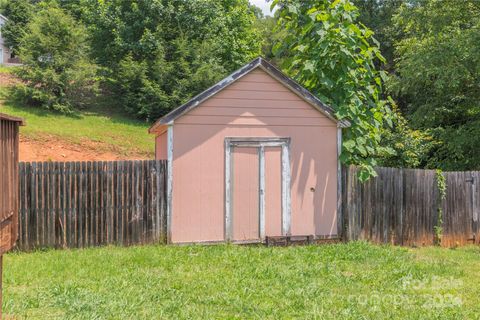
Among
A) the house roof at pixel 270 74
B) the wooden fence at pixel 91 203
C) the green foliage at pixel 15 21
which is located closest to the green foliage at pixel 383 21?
the house roof at pixel 270 74

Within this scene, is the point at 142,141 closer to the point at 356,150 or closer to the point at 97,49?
the point at 97,49

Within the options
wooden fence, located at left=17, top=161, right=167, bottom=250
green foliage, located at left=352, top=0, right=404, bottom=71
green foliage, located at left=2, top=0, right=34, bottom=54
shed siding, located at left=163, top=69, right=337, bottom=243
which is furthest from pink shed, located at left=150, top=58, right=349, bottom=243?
green foliage, located at left=2, top=0, right=34, bottom=54

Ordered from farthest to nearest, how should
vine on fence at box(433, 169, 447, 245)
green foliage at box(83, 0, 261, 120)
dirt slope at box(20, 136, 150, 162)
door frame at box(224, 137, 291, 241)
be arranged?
green foliage at box(83, 0, 261, 120)
dirt slope at box(20, 136, 150, 162)
vine on fence at box(433, 169, 447, 245)
door frame at box(224, 137, 291, 241)

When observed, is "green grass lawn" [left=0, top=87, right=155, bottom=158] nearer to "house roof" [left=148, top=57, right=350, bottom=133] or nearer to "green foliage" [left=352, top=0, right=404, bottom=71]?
"house roof" [left=148, top=57, right=350, bottom=133]

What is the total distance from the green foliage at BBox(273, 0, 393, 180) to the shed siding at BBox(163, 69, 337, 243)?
0.60 meters

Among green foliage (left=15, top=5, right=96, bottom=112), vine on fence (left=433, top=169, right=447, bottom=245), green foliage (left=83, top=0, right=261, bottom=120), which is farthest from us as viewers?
green foliage (left=83, top=0, right=261, bottom=120)

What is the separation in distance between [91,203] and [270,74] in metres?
4.35

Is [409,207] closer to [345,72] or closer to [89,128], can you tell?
A: [345,72]

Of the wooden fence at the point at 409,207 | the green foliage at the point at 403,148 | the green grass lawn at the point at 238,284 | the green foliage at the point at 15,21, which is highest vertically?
the green foliage at the point at 15,21

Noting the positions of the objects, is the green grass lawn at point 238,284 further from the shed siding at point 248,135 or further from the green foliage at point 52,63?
the green foliage at point 52,63

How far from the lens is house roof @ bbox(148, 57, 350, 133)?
8.73 metres

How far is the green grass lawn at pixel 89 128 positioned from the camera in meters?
20.9

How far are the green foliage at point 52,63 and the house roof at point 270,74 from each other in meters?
17.1

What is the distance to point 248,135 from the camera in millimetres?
9180
